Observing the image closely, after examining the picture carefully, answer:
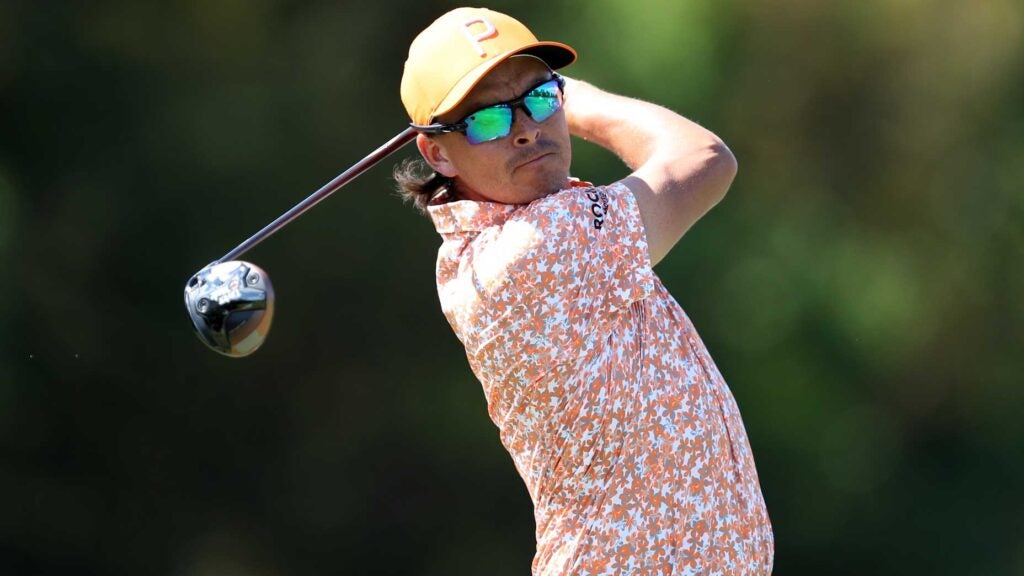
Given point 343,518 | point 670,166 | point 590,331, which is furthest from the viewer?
point 343,518

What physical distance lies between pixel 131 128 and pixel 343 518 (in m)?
1.58

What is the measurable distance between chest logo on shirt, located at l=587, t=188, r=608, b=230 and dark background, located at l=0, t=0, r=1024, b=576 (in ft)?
8.91

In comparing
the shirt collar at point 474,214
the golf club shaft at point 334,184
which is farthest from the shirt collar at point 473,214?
the golf club shaft at point 334,184

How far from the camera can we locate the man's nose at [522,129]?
227cm

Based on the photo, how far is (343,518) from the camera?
4.95 metres

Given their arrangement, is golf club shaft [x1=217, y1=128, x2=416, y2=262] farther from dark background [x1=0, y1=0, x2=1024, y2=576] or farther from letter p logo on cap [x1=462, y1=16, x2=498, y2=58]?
dark background [x1=0, y1=0, x2=1024, y2=576]

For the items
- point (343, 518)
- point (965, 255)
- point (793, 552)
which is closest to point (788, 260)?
point (965, 255)

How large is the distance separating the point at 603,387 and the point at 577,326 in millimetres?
112

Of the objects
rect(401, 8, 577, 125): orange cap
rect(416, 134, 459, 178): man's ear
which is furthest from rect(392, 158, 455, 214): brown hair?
rect(401, 8, 577, 125): orange cap

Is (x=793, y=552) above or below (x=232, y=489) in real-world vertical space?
below

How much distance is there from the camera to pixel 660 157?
2383 millimetres

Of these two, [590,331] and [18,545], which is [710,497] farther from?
[18,545]

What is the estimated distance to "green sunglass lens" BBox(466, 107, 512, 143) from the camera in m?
2.27

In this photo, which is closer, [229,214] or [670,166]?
[670,166]
